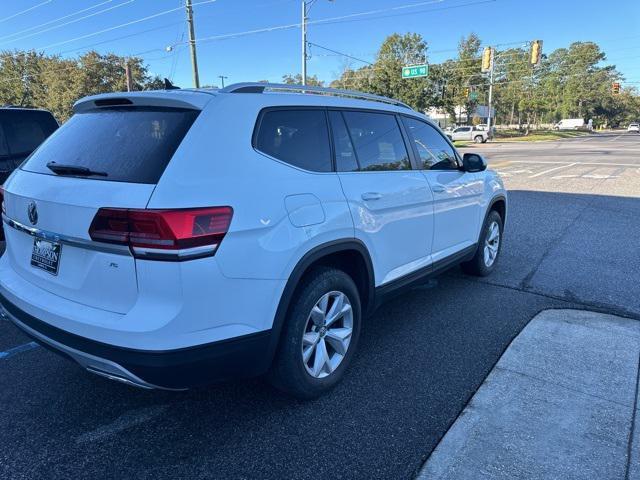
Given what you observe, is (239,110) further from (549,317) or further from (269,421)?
(549,317)

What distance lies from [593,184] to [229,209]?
46.4 ft

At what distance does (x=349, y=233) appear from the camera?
9.19 ft

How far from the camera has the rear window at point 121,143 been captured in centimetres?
217

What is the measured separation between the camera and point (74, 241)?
2.21 meters

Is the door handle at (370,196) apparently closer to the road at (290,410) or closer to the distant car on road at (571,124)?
the road at (290,410)

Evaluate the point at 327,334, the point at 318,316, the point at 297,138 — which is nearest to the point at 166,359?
the point at 318,316

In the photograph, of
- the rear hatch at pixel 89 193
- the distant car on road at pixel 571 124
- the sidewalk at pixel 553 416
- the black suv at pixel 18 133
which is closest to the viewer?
the rear hatch at pixel 89 193

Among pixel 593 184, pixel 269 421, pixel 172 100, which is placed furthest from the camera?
pixel 593 184

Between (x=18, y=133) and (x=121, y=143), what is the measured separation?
4527 mm

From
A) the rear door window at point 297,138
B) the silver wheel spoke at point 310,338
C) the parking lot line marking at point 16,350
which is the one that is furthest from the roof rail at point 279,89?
the parking lot line marking at point 16,350

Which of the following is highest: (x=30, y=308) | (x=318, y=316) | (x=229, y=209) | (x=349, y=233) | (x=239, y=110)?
(x=239, y=110)

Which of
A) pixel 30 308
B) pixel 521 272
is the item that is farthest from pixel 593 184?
pixel 30 308

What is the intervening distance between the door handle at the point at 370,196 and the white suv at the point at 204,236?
0.01m

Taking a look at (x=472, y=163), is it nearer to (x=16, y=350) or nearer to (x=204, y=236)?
(x=204, y=236)
